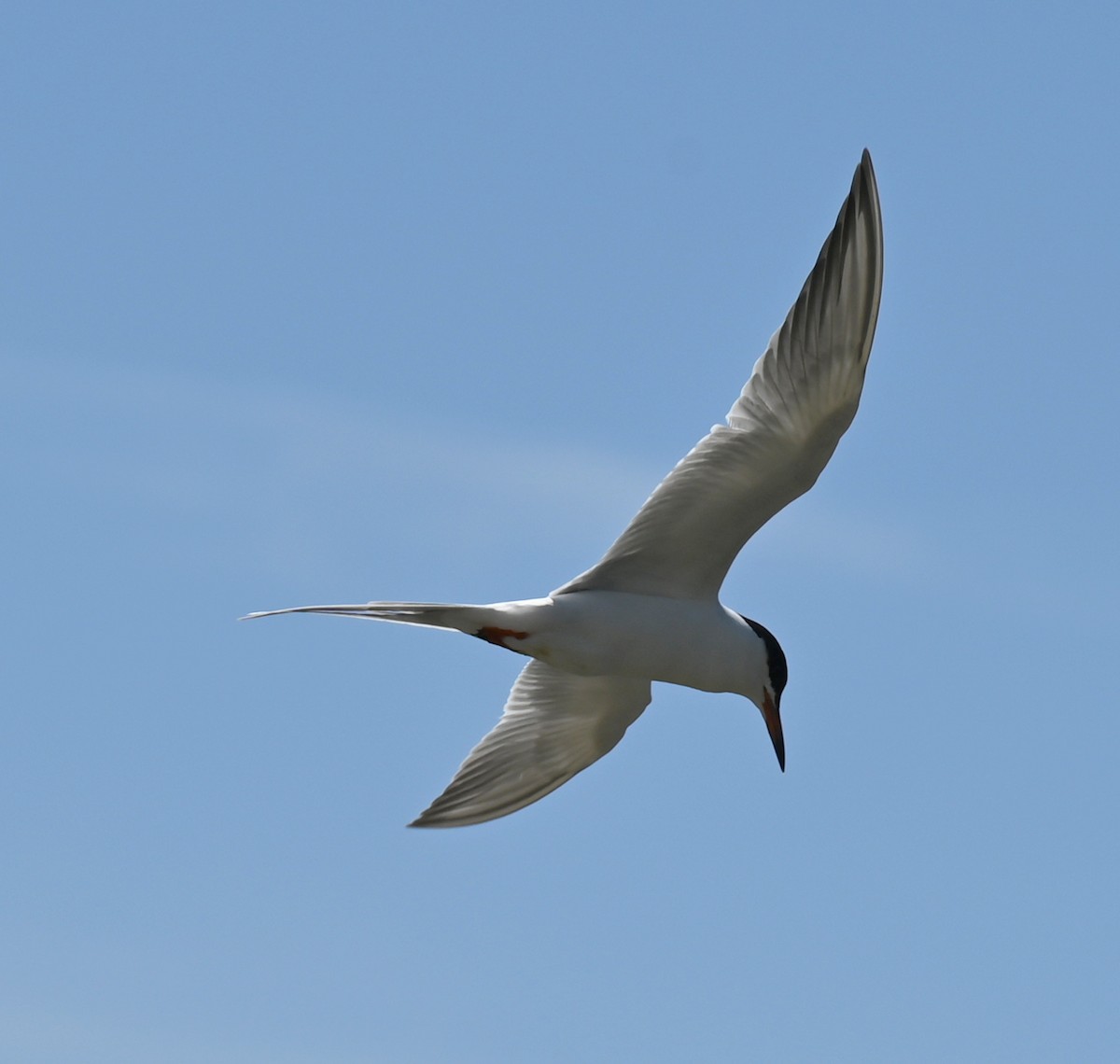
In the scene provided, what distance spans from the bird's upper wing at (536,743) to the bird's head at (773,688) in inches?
43.3

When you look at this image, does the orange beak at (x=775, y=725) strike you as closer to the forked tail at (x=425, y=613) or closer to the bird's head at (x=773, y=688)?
the bird's head at (x=773, y=688)

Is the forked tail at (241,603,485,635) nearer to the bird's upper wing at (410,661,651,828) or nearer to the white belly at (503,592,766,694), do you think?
the white belly at (503,592,766,694)

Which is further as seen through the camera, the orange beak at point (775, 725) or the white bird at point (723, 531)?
the orange beak at point (775, 725)

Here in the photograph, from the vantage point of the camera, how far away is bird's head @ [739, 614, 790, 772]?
10.4 m

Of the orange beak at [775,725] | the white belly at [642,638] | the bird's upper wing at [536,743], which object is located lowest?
the orange beak at [775,725]

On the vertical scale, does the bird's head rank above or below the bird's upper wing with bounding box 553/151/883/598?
below

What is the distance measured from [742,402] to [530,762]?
10.4 ft

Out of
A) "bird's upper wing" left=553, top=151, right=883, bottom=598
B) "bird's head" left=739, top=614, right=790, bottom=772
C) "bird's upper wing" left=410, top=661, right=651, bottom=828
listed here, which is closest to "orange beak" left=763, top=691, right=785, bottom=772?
"bird's head" left=739, top=614, right=790, bottom=772

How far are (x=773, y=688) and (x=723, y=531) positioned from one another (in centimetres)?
99

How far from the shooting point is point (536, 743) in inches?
465

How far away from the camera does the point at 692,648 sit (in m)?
10.3

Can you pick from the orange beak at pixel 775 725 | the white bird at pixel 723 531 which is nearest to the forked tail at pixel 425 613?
the white bird at pixel 723 531

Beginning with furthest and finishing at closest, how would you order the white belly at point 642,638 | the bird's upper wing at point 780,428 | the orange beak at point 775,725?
the orange beak at point 775,725, the white belly at point 642,638, the bird's upper wing at point 780,428

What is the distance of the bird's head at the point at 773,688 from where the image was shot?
10.4 m
